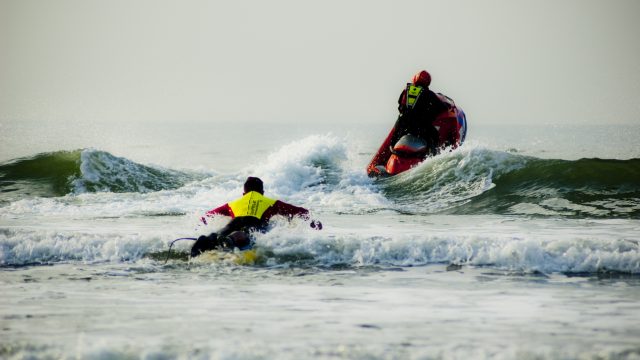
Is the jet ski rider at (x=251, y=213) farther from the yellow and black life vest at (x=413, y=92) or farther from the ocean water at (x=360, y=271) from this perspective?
the yellow and black life vest at (x=413, y=92)

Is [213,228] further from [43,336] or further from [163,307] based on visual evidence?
[43,336]

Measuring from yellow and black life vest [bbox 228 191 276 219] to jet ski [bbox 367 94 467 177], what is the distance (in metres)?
7.03

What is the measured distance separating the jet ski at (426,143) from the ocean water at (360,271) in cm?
25

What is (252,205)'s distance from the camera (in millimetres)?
9945

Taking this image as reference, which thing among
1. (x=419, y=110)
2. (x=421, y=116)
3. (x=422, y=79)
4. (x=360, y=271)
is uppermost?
(x=422, y=79)

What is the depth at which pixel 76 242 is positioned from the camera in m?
10.4

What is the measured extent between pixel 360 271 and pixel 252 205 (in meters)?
1.65

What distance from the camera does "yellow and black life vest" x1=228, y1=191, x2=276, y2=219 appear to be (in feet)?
32.5

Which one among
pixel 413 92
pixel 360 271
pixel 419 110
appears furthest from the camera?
pixel 419 110

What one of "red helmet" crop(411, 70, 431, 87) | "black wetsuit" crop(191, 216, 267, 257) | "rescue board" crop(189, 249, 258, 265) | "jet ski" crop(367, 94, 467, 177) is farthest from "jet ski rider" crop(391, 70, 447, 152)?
"rescue board" crop(189, 249, 258, 265)

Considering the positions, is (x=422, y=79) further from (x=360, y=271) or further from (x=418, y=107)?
(x=360, y=271)

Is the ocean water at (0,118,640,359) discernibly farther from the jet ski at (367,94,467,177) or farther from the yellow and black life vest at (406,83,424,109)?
the yellow and black life vest at (406,83,424,109)

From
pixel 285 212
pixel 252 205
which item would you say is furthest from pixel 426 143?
pixel 252 205

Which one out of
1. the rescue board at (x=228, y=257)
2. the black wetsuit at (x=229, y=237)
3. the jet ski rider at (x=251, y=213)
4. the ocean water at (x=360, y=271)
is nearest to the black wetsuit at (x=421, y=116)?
the ocean water at (x=360, y=271)
